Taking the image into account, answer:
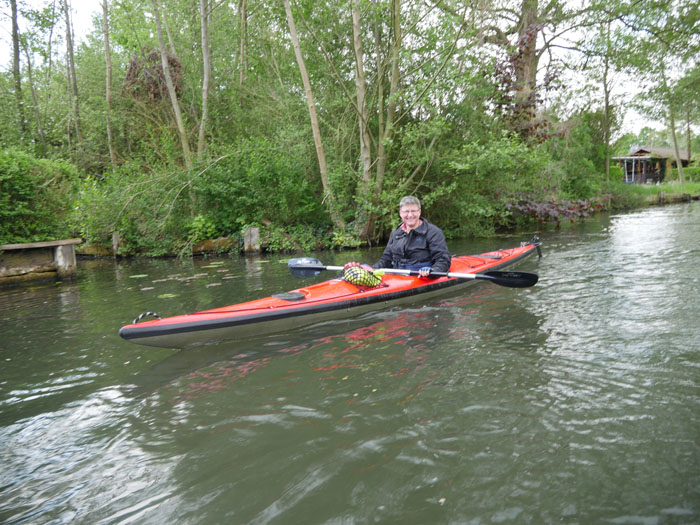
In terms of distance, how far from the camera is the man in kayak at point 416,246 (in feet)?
17.4

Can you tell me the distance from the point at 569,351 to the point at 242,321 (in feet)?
8.37

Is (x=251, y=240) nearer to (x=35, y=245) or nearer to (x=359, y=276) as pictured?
(x=35, y=245)

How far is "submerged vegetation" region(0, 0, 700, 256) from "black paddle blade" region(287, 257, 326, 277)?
5280 millimetres

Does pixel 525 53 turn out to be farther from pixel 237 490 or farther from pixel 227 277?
pixel 237 490

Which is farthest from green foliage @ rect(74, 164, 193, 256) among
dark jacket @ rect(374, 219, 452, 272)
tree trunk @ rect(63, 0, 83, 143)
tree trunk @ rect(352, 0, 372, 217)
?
dark jacket @ rect(374, 219, 452, 272)

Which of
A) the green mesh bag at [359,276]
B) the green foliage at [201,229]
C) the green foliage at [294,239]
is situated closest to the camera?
the green mesh bag at [359,276]

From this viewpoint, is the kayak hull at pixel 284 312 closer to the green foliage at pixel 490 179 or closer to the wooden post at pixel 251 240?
the green foliage at pixel 490 179

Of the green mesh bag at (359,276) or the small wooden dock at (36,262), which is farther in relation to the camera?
the small wooden dock at (36,262)

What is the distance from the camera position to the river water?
1.98m

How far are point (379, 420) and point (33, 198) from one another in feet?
27.8

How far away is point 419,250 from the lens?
5.52 metres

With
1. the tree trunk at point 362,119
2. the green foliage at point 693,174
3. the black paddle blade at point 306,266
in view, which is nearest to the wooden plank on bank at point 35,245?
the black paddle blade at point 306,266

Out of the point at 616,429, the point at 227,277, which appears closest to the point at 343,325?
the point at 616,429

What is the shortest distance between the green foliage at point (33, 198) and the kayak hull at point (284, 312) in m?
6.19
